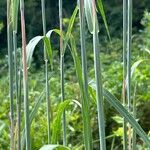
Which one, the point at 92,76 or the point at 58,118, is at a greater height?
the point at 58,118

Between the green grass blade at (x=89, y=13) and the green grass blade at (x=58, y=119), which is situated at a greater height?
the green grass blade at (x=89, y=13)

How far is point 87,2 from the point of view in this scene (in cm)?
70

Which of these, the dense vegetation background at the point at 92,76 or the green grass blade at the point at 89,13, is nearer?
the green grass blade at the point at 89,13

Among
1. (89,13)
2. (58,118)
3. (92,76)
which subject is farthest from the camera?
(92,76)

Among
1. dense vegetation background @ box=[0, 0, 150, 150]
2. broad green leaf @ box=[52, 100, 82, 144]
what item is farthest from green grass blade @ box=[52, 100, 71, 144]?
dense vegetation background @ box=[0, 0, 150, 150]

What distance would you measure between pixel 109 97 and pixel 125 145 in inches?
6.6

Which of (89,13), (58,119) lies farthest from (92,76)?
(89,13)

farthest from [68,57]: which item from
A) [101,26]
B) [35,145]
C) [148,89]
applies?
[35,145]

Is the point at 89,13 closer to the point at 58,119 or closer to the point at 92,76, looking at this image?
the point at 58,119

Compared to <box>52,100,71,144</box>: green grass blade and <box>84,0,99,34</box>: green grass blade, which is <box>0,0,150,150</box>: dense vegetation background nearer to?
<box>52,100,71,144</box>: green grass blade

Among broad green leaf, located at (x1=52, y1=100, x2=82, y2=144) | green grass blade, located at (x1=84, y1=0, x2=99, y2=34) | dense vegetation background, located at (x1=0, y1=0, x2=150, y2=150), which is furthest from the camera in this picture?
dense vegetation background, located at (x1=0, y1=0, x2=150, y2=150)

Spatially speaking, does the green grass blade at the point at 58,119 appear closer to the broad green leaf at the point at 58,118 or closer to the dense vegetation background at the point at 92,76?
the broad green leaf at the point at 58,118

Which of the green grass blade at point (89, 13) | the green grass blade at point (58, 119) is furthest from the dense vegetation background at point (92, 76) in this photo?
the green grass blade at point (89, 13)

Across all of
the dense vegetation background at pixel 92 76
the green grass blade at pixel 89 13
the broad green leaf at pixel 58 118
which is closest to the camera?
the green grass blade at pixel 89 13
